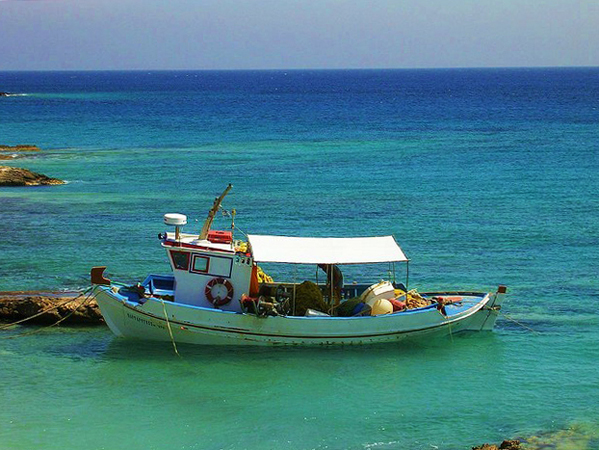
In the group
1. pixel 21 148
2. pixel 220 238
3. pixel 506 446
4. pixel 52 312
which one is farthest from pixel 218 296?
pixel 21 148

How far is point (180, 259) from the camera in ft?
78.4

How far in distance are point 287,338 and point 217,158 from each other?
41.1m

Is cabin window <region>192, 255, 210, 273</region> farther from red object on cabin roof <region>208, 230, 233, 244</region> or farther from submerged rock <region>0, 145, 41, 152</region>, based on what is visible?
submerged rock <region>0, 145, 41, 152</region>

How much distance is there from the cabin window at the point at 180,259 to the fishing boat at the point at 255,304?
0.02m

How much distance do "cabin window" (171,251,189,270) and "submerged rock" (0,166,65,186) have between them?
27.9 meters

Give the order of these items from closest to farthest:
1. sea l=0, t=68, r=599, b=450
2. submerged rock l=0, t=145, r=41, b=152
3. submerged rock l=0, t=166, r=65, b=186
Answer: sea l=0, t=68, r=599, b=450
submerged rock l=0, t=166, r=65, b=186
submerged rock l=0, t=145, r=41, b=152

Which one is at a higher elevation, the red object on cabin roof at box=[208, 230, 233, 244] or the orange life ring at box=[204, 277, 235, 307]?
the red object on cabin roof at box=[208, 230, 233, 244]

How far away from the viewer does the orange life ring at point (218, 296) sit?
2397 cm

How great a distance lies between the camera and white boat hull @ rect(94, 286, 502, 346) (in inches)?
922

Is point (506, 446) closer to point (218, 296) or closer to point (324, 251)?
point (324, 251)

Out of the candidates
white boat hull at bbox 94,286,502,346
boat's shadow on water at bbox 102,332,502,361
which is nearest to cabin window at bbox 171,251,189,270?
white boat hull at bbox 94,286,502,346

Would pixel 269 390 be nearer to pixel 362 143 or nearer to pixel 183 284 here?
pixel 183 284

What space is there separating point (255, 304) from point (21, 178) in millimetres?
29706

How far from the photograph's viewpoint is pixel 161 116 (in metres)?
106
